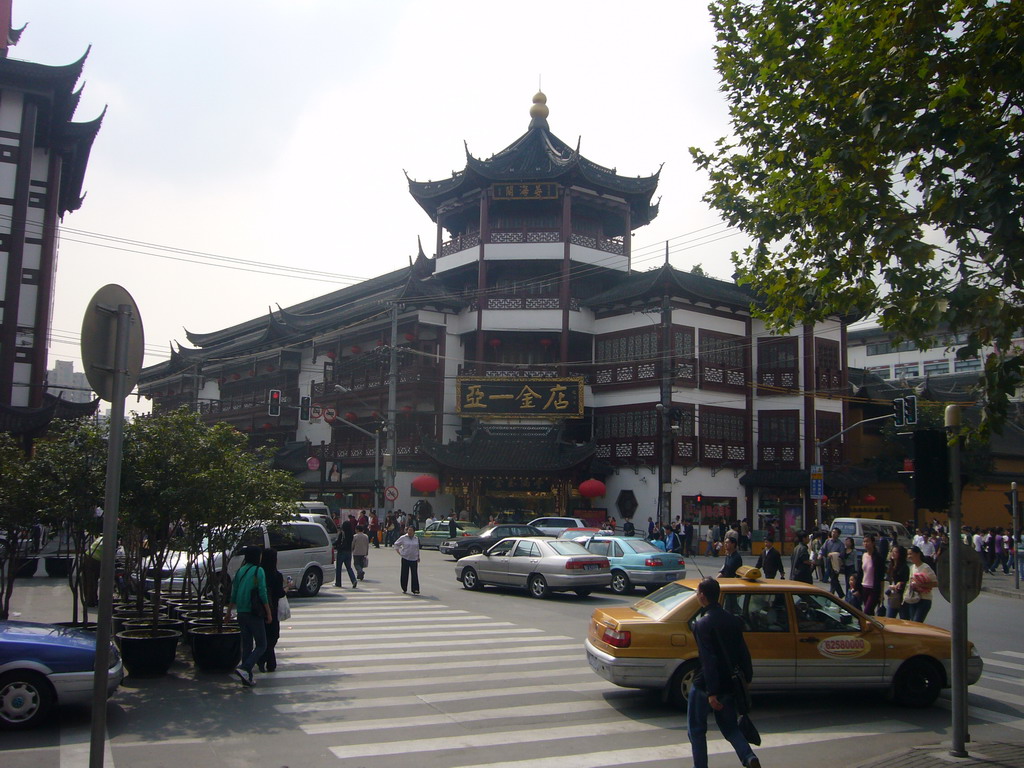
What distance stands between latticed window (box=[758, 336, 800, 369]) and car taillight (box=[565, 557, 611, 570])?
2612 centimetres

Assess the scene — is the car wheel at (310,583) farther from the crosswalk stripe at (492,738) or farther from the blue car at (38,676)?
the crosswalk stripe at (492,738)

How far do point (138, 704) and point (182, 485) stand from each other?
2720 mm

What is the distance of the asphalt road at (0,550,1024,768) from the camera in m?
7.75

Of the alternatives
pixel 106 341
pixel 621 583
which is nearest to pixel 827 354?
pixel 621 583

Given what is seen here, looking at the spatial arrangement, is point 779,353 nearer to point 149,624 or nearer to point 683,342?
point 683,342

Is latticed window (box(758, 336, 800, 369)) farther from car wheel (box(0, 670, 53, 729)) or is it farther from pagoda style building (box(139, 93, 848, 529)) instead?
car wheel (box(0, 670, 53, 729))

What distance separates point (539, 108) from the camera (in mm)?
50812

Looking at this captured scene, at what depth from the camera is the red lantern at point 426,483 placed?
43.1m

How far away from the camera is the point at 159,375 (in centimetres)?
7606

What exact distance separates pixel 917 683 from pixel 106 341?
929 cm

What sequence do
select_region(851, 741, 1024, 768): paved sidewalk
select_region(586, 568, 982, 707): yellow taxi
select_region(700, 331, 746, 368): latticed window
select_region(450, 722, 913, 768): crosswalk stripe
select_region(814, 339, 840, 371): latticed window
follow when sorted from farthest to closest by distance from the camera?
1. select_region(814, 339, 840, 371): latticed window
2. select_region(700, 331, 746, 368): latticed window
3. select_region(586, 568, 982, 707): yellow taxi
4. select_region(450, 722, 913, 768): crosswalk stripe
5. select_region(851, 741, 1024, 768): paved sidewalk

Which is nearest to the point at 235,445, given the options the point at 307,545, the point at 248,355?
the point at 307,545

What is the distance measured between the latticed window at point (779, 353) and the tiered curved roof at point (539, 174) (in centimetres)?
1058

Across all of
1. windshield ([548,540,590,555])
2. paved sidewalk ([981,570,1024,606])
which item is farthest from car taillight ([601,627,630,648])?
paved sidewalk ([981,570,1024,606])
